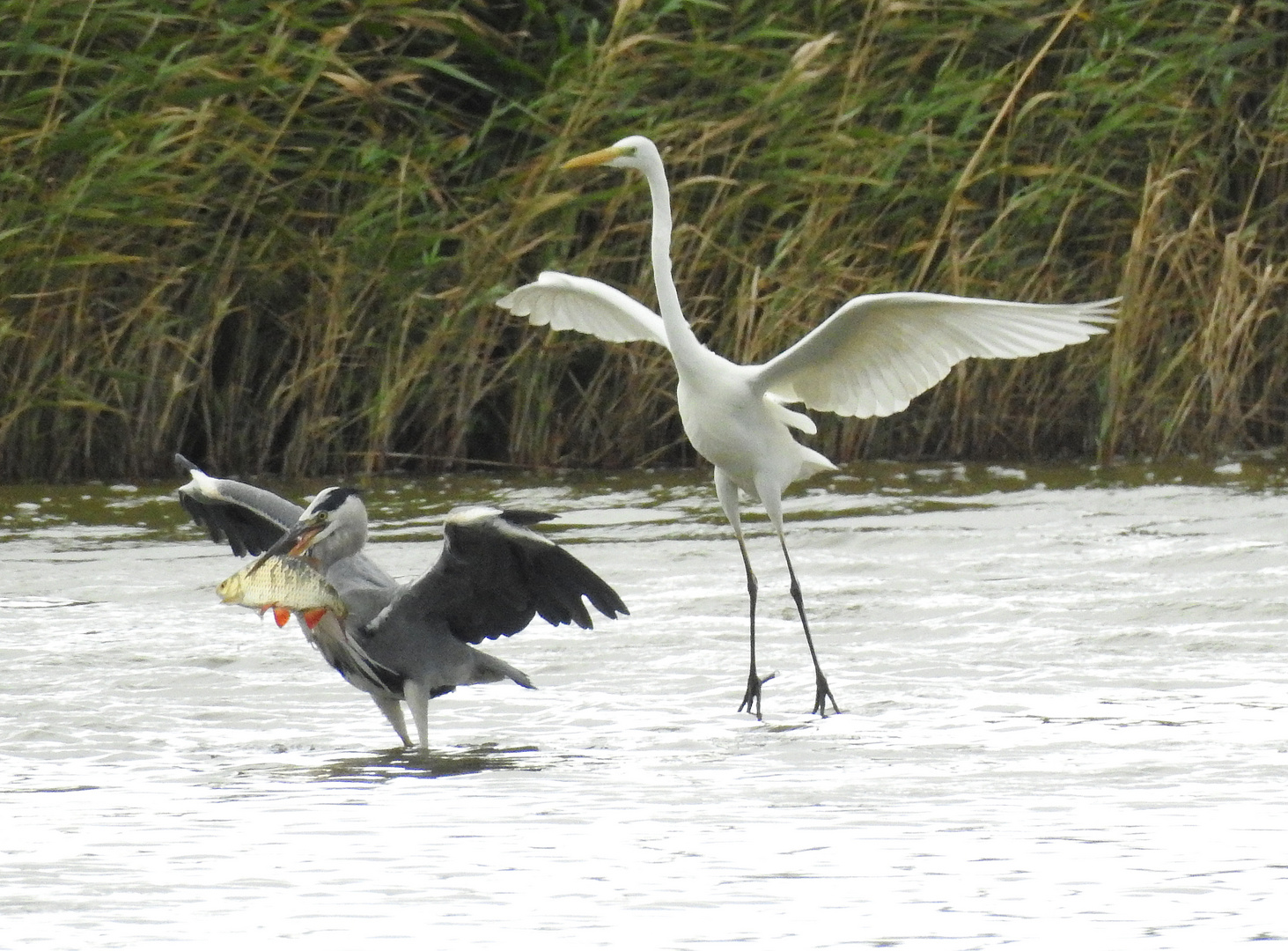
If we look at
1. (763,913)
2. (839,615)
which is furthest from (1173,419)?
(763,913)

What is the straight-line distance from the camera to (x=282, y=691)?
6.68 metres

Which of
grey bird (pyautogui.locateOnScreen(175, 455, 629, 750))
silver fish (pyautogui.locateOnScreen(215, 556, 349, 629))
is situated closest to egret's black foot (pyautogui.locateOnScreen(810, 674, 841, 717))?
grey bird (pyautogui.locateOnScreen(175, 455, 629, 750))

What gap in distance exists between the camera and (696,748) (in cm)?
579

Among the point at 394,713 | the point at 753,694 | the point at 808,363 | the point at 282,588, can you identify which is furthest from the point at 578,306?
the point at 282,588

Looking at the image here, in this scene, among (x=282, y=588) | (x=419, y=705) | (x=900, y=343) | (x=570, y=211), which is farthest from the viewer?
(x=570, y=211)

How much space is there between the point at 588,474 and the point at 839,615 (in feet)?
9.77

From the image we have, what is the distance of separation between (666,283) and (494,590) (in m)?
1.78

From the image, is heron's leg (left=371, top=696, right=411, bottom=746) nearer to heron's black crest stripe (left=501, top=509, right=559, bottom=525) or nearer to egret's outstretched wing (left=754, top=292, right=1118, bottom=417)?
heron's black crest stripe (left=501, top=509, right=559, bottom=525)

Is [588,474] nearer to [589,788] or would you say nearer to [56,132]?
[56,132]

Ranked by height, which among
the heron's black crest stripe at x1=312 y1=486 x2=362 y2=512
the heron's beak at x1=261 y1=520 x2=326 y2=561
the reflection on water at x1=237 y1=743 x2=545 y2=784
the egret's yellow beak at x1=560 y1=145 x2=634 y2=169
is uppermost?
the egret's yellow beak at x1=560 y1=145 x2=634 y2=169

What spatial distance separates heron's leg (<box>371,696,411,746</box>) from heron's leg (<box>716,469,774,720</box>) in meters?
1.01

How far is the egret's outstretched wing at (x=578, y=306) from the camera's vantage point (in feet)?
26.8

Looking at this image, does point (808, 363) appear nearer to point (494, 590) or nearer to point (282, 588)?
point (494, 590)

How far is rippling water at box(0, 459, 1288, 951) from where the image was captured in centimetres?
413
